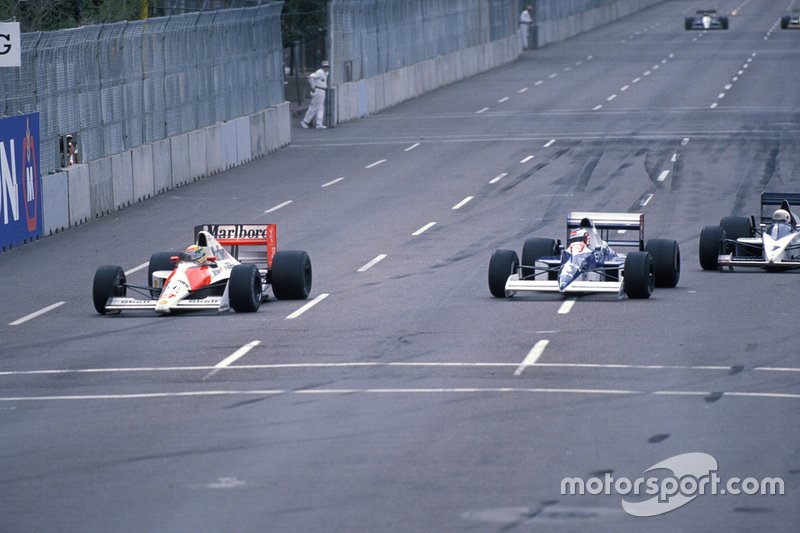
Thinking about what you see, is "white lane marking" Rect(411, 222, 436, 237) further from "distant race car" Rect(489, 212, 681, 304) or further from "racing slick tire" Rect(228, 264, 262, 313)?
"racing slick tire" Rect(228, 264, 262, 313)

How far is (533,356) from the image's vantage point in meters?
18.6

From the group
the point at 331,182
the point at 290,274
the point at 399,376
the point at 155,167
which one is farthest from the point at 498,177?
the point at 399,376

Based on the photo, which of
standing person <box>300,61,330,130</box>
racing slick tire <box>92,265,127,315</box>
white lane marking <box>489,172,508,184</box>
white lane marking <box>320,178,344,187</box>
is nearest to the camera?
racing slick tire <box>92,265,127,315</box>

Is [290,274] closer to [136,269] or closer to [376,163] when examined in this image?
[136,269]

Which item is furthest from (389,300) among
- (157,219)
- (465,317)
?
(157,219)

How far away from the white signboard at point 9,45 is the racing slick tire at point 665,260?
41.5 feet

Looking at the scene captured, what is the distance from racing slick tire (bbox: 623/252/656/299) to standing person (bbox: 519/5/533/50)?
67.8 metres

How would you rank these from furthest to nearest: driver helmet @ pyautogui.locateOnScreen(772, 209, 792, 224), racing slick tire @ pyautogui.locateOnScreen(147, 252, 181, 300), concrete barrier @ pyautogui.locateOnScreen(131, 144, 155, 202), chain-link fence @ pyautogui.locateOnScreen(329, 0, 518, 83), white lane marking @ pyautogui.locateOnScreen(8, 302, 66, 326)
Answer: chain-link fence @ pyautogui.locateOnScreen(329, 0, 518, 83) → concrete barrier @ pyautogui.locateOnScreen(131, 144, 155, 202) → driver helmet @ pyautogui.locateOnScreen(772, 209, 792, 224) → racing slick tire @ pyautogui.locateOnScreen(147, 252, 181, 300) → white lane marking @ pyautogui.locateOnScreen(8, 302, 66, 326)

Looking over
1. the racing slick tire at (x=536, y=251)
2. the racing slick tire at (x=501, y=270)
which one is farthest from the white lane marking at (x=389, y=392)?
the racing slick tire at (x=536, y=251)

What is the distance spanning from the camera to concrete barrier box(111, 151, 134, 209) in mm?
36688

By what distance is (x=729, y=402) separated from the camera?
15.9 meters

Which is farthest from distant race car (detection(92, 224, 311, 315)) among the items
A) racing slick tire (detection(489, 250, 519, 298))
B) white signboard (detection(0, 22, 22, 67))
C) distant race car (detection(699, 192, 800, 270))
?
white signboard (detection(0, 22, 22, 67))

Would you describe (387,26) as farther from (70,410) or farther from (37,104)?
(70,410)

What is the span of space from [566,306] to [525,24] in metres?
69.5
